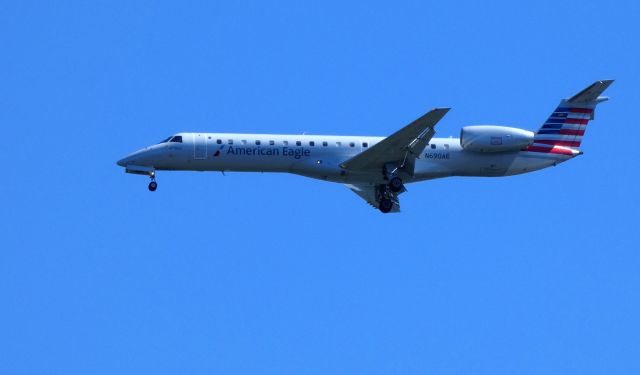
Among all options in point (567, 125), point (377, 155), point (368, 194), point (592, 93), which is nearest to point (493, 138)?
point (567, 125)

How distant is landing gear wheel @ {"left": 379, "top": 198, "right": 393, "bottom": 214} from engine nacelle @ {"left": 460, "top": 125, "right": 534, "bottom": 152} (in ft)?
10.6

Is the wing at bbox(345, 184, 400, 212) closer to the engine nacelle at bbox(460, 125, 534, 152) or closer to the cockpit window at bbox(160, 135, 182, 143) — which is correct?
the engine nacelle at bbox(460, 125, 534, 152)

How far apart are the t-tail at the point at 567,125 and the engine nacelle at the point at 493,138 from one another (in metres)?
1.06

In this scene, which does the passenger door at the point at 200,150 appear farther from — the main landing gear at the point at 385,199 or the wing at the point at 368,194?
the main landing gear at the point at 385,199

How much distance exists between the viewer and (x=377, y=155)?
4162 cm

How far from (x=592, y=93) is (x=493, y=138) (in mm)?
4082

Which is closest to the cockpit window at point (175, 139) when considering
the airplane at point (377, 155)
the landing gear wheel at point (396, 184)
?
the airplane at point (377, 155)

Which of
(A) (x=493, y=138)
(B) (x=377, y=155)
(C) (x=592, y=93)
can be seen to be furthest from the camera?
(C) (x=592, y=93)

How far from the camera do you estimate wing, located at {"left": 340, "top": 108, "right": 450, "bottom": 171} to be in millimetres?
40219

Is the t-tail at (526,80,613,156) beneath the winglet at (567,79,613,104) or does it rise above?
beneath

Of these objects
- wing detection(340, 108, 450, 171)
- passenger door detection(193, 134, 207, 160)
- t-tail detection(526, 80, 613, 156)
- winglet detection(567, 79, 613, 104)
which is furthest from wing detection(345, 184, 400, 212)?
winglet detection(567, 79, 613, 104)

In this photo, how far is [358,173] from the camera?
42.4 metres

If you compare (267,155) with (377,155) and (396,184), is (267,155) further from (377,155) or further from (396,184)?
(396,184)

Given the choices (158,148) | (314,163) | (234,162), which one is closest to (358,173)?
(314,163)
